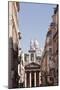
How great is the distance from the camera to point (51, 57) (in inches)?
75.9

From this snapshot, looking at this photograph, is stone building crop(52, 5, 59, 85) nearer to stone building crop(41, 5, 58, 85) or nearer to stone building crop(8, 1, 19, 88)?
stone building crop(41, 5, 58, 85)

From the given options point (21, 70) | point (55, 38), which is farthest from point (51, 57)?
point (21, 70)


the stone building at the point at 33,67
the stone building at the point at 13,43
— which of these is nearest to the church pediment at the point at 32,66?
the stone building at the point at 33,67

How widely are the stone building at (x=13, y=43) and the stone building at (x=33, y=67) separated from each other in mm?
102

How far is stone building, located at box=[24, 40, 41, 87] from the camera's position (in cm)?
186

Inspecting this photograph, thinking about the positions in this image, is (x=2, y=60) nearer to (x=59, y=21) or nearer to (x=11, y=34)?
(x=11, y=34)

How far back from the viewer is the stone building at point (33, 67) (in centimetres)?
186

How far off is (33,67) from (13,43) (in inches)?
11.3

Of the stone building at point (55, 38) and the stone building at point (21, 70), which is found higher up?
the stone building at point (55, 38)

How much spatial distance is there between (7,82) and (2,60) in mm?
199

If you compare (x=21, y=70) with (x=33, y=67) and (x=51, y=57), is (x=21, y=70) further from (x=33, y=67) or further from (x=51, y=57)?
(x=51, y=57)

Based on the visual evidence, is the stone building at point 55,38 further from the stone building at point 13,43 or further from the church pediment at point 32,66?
the stone building at point 13,43

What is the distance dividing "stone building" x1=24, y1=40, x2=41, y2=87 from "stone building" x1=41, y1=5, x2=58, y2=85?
1.8 inches

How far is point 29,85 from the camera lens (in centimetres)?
187
